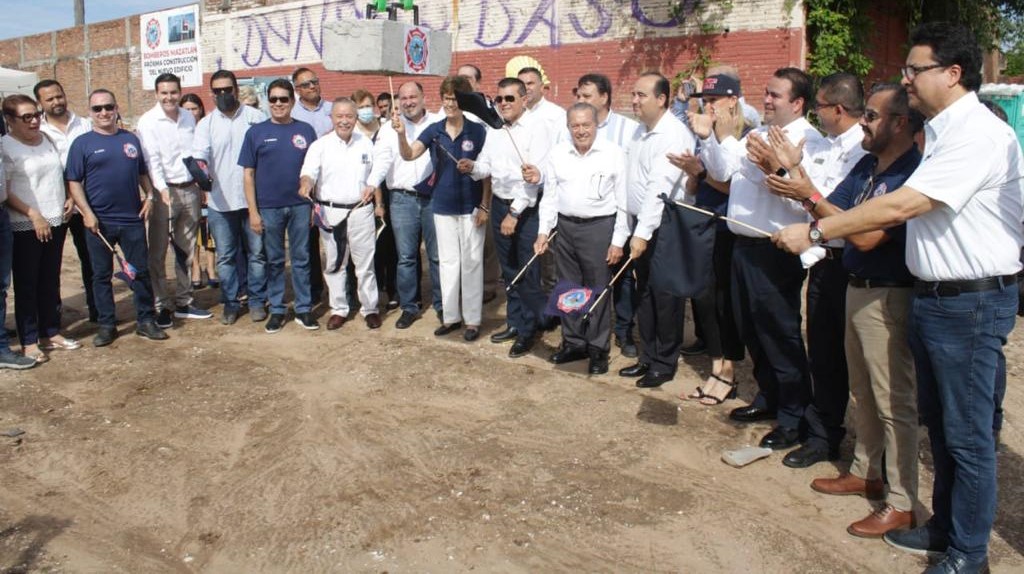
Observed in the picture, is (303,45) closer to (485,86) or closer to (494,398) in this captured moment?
(485,86)

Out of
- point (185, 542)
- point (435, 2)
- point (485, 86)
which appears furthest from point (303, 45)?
point (185, 542)

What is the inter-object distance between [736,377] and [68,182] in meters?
5.69

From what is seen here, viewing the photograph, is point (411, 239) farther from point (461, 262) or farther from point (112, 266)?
point (112, 266)

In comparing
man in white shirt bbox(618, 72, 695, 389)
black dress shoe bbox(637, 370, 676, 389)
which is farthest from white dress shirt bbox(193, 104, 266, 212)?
black dress shoe bbox(637, 370, 676, 389)

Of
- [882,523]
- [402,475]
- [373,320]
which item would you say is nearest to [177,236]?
[373,320]

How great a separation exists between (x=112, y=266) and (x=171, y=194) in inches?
41.2

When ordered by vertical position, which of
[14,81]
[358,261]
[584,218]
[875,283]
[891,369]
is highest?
[14,81]

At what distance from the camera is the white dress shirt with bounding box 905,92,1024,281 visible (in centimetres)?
321

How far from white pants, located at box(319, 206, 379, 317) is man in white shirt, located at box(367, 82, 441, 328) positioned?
0.82ft

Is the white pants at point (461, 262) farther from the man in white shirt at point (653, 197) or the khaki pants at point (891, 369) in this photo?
the khaki pants at point (891, 369)

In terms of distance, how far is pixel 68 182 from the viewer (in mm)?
7059

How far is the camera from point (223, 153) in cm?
802

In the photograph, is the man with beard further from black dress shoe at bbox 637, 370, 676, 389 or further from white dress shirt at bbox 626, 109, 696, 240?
black dress shoe at bbox 637, 370, 676, 389

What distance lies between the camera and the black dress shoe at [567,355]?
6703 mm
